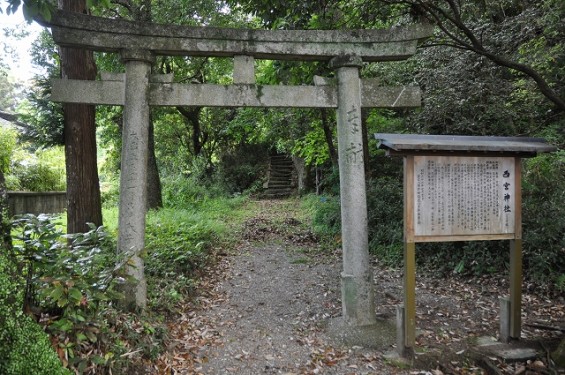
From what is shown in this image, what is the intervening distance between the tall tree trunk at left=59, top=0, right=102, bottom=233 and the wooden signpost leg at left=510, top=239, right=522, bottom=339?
617 centimetres

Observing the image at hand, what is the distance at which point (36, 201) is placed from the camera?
1353 centimetres

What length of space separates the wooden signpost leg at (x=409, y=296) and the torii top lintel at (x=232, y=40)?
8.63 feet

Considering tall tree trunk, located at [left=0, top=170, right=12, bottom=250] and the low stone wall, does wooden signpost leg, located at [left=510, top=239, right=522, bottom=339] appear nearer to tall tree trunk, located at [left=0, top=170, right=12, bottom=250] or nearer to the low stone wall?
tall tree trunk, located at [left=0, top=170, right=12, bottom=250]

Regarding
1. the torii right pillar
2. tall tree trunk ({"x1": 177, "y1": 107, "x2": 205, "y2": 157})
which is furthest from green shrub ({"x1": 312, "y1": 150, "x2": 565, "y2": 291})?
tall tree trunk ({"x1": 177, "y1": 107, "x2": 205, "y2": 157})

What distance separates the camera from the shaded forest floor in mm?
4117

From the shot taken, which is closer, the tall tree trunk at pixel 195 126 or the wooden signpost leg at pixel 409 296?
the wooden signpost leg at pixel 409 296

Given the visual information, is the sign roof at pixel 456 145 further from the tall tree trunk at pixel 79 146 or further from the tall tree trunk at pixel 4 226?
the tall tree trunk at pixel 79 146

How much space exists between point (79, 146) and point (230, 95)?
9.69 feet

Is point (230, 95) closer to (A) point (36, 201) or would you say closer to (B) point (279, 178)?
(A) point (36, 201)

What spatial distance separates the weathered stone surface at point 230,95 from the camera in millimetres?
4465

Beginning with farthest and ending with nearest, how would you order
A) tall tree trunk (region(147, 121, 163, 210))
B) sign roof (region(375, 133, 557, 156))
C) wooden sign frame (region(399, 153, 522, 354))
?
tall tree trunk (region(147, 121, 163, 210)) → wooden sign frame (region(399, 153, 522, 354)) → sign roof (region(375, 133, 557, 156))

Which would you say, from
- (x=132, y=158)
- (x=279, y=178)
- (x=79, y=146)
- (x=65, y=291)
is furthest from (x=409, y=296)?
(x=279, y=178)

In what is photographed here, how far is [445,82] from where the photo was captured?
8.24m

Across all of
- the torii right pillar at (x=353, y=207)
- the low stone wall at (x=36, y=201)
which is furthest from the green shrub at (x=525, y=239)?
the low stone wall at (x=36, y=201)
